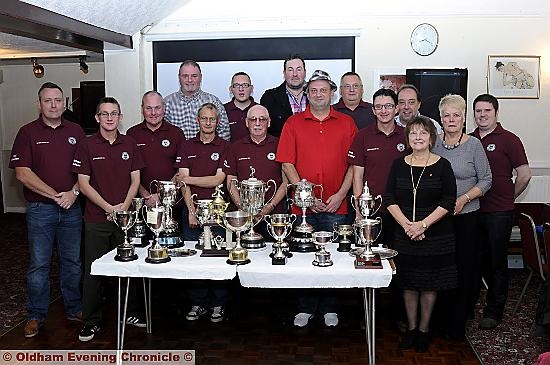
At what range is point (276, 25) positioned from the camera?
246 inches

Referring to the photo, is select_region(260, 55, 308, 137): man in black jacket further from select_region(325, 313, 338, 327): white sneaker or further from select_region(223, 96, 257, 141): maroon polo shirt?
select_region(325, 313, 338, 327): white sneaker

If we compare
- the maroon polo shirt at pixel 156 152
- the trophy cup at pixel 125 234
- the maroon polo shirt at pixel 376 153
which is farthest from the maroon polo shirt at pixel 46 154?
the maroon polo shirt at pixel 376 153

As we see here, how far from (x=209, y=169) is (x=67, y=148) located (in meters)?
0.99

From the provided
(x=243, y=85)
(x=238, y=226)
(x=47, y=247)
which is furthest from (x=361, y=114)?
(x=47, y=247)

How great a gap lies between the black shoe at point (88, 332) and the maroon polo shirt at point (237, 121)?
1.82 metres

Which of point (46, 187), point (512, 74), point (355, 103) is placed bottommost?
A: point (46, 187)

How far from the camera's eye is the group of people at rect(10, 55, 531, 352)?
390 cm

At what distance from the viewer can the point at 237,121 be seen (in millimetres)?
4973

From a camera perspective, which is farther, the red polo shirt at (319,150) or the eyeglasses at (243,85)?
the eyeglasses at (243,85)

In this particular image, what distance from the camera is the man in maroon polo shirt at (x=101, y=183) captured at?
13.4 ft

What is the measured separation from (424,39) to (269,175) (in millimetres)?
2819

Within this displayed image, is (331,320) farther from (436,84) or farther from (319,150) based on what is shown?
(436,84)

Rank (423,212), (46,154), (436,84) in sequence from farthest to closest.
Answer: (436,84) → (46,154) → (423,212)

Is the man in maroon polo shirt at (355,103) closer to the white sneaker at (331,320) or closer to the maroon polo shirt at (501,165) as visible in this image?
the maroon polo shirt at (501,165)
